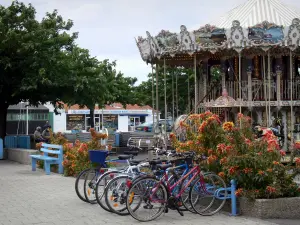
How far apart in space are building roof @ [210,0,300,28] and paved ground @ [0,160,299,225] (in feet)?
37.1

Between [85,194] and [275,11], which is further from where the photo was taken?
[275,11]

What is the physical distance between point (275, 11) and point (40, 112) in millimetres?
30003

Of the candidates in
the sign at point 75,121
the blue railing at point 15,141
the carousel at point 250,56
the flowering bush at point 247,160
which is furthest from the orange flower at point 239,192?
the sign at point 75,121

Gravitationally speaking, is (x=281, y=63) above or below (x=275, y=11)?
below

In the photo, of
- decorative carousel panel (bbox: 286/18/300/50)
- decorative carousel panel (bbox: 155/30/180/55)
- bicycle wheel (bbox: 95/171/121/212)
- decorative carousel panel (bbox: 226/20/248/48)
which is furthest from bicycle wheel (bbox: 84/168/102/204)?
decorative carousel panel (bbox: 286/18/300/50)

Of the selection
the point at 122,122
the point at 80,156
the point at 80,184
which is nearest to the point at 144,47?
the point at 80,156

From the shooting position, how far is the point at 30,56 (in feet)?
67.3

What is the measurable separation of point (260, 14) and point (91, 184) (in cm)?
1383

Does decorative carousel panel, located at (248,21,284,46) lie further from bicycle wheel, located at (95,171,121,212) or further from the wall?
the wall

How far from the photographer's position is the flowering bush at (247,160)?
8.07 meters

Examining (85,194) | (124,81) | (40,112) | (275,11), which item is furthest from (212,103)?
(40,112)

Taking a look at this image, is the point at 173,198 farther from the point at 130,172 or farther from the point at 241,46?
the point at 241,46

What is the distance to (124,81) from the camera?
148 ft

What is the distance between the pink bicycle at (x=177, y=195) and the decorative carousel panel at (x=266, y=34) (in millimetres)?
10653
